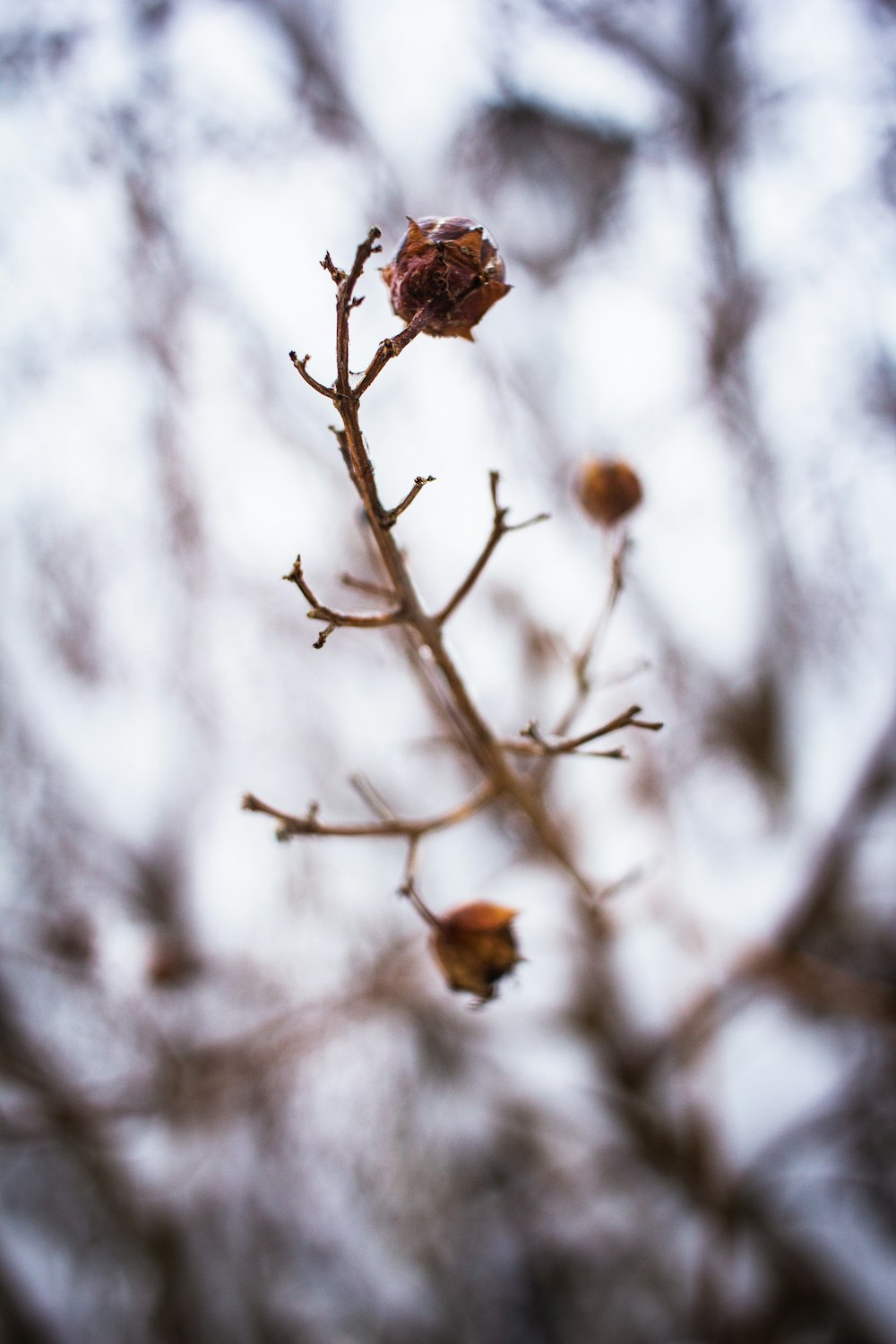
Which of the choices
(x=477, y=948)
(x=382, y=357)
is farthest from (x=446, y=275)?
(x=477, y=948)

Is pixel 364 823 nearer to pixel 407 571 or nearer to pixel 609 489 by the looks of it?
pixel 407 571

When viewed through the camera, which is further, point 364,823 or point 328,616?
point 364,823

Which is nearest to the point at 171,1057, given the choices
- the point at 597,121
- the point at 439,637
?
the point at 439,637

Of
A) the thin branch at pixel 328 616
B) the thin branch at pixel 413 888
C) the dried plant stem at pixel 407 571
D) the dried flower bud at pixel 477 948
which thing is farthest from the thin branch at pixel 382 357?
the dried flower bud at pixel 477 948

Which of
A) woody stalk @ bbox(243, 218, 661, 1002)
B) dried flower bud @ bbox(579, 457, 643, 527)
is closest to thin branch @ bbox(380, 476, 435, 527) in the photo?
woody stalk @ bbox(243, 218, 661, 1002)

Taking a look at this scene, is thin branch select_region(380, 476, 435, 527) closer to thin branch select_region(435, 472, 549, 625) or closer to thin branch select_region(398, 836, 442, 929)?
thin branch select_region(435, 472, 549, 625)
